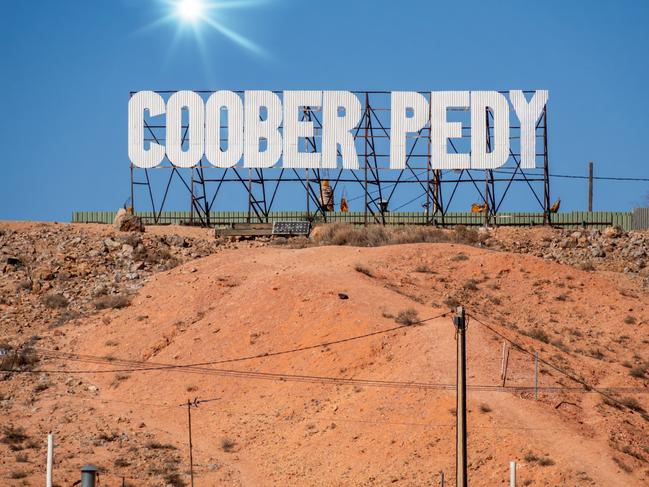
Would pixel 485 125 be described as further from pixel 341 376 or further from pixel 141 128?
pixel 341 376

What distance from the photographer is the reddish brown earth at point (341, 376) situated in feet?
135

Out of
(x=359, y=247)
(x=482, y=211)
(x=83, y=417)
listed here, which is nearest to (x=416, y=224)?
(x=482, y=211)

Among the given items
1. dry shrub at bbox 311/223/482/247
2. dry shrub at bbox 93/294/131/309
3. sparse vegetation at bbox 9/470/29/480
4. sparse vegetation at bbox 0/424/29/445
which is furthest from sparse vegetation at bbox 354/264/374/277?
sparse vegetation at bbox 9/470/29/480

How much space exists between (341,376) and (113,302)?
13.4 metres

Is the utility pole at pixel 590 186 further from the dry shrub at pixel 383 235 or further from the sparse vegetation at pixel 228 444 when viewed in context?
the sparse vegetation at pixel 228 444

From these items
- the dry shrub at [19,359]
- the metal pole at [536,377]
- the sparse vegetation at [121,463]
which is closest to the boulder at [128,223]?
the dry shrub at [19,359]

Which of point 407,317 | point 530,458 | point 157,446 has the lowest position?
point 157,446

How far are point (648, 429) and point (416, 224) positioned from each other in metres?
26.5

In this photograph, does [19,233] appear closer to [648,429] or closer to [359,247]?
[359,247]

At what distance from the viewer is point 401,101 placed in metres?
66.4

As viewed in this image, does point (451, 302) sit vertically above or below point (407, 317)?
above

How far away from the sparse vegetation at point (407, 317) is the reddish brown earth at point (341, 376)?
37 centimetres

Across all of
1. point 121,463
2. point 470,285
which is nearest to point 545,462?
point 121,463

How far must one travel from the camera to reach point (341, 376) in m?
46.1
